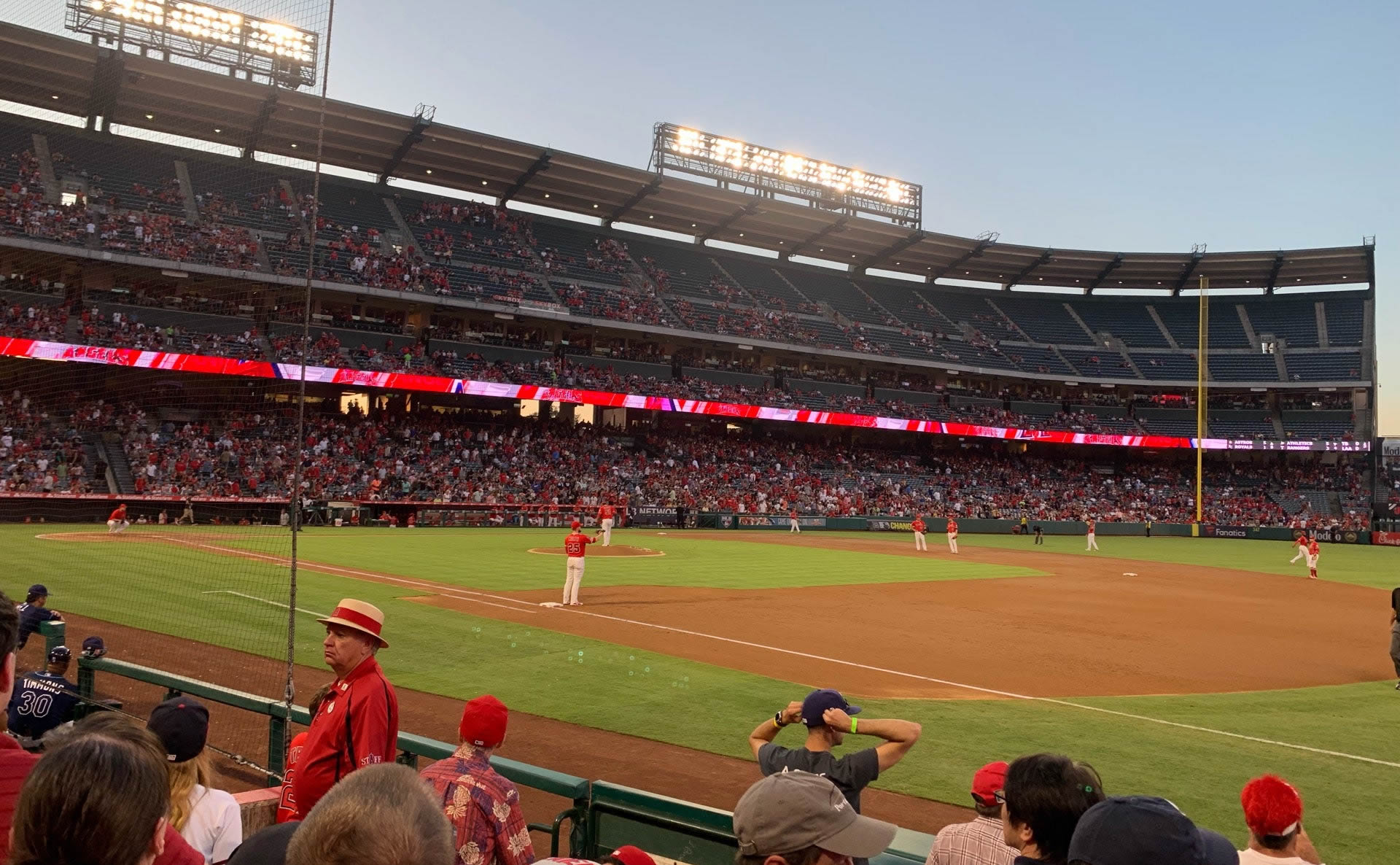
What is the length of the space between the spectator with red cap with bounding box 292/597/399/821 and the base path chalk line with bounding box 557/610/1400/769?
10.2 m

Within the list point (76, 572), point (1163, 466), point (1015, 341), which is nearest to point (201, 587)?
point (76, 572)

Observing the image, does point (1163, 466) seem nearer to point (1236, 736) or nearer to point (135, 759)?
point (1236, 736)

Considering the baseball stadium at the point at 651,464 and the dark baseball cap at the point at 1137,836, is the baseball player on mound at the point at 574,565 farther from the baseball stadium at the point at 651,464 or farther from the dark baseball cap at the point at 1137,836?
the dark baseball cap at the point at 1137,836

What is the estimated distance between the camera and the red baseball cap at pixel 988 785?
4.15m

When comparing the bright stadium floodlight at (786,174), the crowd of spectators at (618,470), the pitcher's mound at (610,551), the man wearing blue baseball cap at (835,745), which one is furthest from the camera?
the bright stadium floodlight at (786,174)

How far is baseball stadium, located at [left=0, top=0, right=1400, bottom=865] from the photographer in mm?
10828

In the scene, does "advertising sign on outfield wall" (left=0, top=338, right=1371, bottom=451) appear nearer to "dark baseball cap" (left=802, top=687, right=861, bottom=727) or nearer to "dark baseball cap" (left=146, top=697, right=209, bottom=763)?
"dark baseball cap" (left=146, top=697, right=209, bottom=763)

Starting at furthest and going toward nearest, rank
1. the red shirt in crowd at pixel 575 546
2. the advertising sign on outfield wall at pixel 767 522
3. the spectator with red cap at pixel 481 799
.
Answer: the advertising sign on outfield wall at pixel 767 522 < the red shirt in crowd at pixel 575 546 < the spectator with red cap at pixel 481 799

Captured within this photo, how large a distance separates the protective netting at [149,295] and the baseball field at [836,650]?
258 centimetres

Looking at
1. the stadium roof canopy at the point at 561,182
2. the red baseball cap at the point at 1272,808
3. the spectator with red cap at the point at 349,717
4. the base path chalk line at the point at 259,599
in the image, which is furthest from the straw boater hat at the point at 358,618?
the stadium roof canopy at the point at 561,182

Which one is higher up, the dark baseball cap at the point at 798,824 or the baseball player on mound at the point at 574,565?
the dark baseball cap at the point at 798,824

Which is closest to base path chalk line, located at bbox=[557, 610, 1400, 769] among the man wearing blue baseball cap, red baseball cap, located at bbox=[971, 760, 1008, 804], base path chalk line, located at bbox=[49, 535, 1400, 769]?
base path chalk line, located at bbox=[49, 535, 1400, 769]

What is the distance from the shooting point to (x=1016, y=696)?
43.1 feet

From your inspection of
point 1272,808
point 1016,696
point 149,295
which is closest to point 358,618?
point 1272,808
